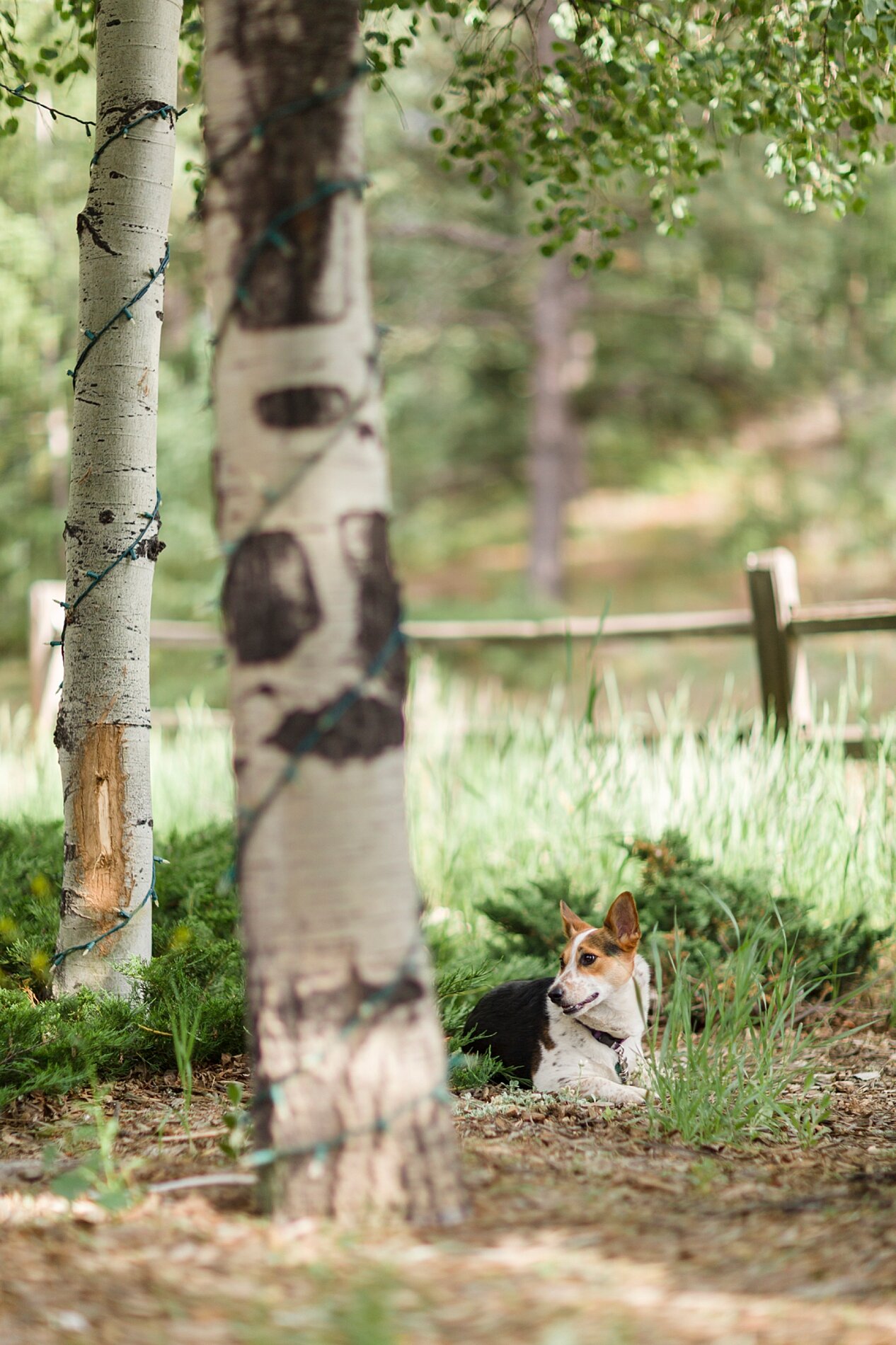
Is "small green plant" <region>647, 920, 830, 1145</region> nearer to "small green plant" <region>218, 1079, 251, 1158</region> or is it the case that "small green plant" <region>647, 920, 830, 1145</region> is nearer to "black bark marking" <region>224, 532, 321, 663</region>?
"small green plant" <region>218, 1079, 251, 1158</region>

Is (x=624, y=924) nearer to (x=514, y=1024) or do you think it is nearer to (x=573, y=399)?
(x=514, y=1024)

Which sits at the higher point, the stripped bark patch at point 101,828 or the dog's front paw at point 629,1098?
the stripped bark patch at point 101,828

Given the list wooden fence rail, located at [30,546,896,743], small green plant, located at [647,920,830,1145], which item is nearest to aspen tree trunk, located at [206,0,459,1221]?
small green plant, located at [647,920,830,1145]

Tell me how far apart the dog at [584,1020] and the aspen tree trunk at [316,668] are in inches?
45.8

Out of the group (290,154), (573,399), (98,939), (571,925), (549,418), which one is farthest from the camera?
(573,399)

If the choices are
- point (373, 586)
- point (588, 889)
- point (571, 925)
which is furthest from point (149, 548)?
point (588, 889)

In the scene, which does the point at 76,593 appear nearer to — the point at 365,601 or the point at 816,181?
the point at 365,601

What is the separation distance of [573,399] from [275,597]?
16.1 m

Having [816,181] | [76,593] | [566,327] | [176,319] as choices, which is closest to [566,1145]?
[76,593]

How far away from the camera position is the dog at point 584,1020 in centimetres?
304

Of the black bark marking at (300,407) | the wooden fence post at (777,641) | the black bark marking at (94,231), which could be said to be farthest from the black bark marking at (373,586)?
the wooden fence post at (777,641)

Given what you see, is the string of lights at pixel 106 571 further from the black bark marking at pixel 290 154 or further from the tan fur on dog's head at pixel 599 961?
the tan fur on dog's head at pixel 599 961

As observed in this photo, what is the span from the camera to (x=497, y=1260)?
69.9 inches

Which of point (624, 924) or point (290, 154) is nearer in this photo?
point (290, 154)
